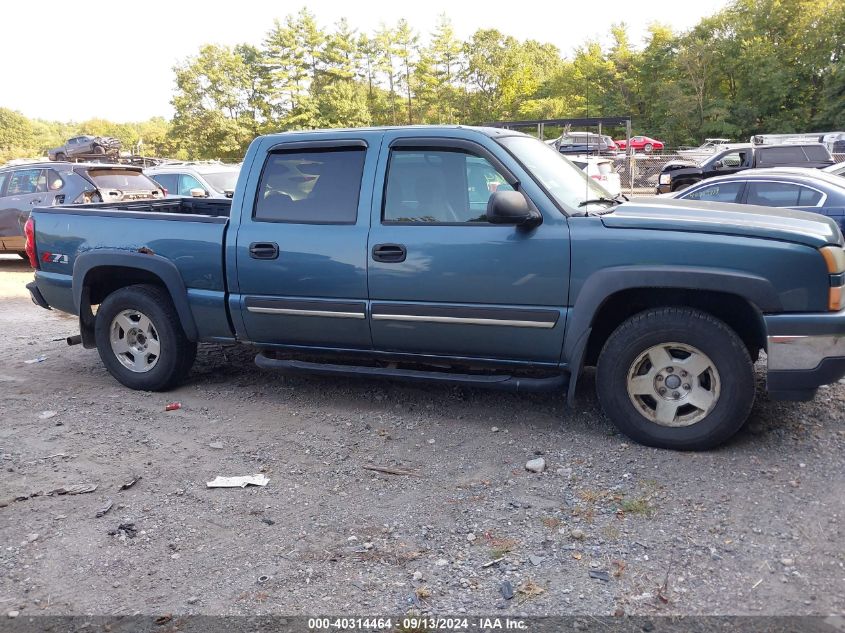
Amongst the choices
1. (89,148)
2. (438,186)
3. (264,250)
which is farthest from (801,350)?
(89,148)

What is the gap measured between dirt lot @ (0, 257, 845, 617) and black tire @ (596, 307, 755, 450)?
13cm

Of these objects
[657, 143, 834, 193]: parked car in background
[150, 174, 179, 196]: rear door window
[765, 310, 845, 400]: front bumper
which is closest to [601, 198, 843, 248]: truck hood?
[765, 310, 845, 400]: front bumper

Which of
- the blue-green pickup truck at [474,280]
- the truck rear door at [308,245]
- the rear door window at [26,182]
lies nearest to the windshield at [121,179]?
the rear door window at [26,182]

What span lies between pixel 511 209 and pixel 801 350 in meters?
1.73

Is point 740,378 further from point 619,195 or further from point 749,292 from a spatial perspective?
point 619,195

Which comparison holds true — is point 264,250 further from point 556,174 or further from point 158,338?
point 556,174

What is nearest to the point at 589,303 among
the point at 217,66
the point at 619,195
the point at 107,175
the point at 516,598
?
the point at 619,195

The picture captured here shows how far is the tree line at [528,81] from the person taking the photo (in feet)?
155

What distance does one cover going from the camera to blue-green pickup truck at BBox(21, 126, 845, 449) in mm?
3945

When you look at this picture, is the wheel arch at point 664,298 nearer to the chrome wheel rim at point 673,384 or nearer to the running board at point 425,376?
the running board at point 425,376

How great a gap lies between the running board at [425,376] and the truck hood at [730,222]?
1.02 meters

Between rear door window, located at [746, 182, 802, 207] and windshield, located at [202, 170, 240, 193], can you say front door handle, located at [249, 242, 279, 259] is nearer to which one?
rear door window, located at [746, 182, 802, 207]

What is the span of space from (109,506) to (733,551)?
3.07 m

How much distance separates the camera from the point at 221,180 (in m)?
13.9
